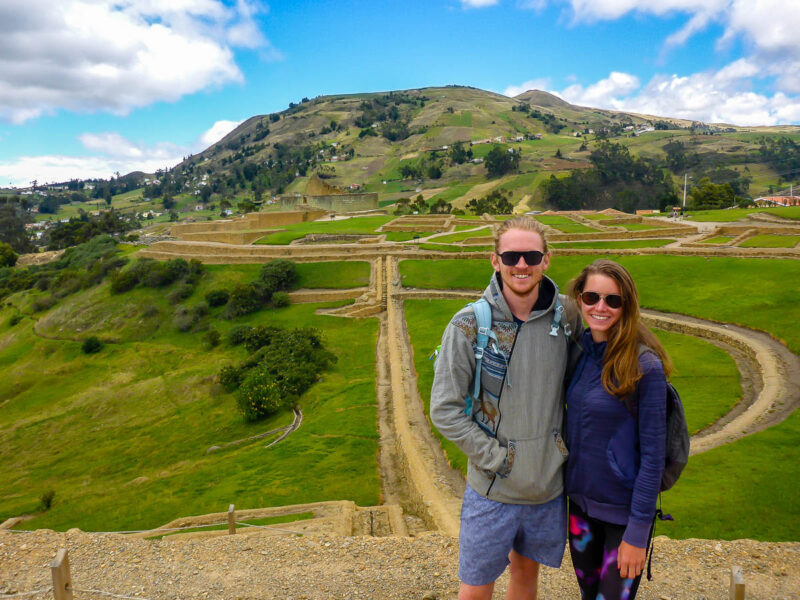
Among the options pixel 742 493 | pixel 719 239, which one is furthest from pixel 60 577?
pixel 719 239

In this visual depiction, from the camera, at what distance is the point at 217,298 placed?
28281 millimetres

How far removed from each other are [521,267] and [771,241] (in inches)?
1094

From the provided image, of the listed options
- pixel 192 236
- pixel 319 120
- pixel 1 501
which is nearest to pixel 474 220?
pixel 192 236

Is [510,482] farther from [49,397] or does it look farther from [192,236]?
[192,236]

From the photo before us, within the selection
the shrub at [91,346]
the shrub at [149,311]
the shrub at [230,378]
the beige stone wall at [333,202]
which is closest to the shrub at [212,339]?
the shrub at [230,378]

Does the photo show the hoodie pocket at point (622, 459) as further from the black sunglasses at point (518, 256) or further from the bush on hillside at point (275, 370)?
the bush on hillside at point (275, 370)

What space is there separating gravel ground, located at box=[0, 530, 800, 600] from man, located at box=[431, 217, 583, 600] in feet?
6.92

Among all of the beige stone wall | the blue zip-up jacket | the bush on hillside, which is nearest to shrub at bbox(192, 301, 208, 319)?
the bush on hillside

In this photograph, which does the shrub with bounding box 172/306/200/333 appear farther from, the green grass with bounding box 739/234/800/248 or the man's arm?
the green grass with bounding box 739/234/800/248

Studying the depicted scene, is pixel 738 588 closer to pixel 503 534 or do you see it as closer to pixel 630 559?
pixel 630 559

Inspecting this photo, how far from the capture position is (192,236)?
41406 millimetres

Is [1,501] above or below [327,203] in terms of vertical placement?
below

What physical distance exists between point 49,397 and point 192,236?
70.2 feet

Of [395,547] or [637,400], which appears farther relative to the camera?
[395,547]
